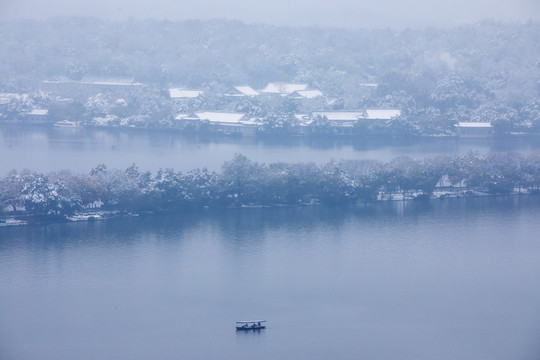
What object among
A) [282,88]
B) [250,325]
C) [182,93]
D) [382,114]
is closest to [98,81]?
[182,93]

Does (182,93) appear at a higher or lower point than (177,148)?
higher

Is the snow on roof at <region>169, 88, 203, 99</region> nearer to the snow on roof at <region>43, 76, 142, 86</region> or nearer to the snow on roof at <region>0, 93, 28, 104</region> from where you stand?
the snow on roof at <region>43, 76, 142, 86</region>

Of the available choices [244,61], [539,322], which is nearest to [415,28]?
[244,61]

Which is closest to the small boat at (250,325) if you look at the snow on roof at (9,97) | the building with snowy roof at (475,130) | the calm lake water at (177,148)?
the calm lake water at (177,148)

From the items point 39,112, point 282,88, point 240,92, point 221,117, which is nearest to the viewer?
point 221,117

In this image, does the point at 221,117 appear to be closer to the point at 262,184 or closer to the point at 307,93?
the point at 307,93

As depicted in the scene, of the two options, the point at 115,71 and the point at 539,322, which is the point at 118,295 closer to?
the point at 539,322

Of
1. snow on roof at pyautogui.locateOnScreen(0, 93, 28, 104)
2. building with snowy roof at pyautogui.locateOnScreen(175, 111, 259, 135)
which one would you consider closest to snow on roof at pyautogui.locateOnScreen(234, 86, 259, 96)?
building with snowy roof at pyautogui.locateOnScreen(175, 111, 259, 135)
